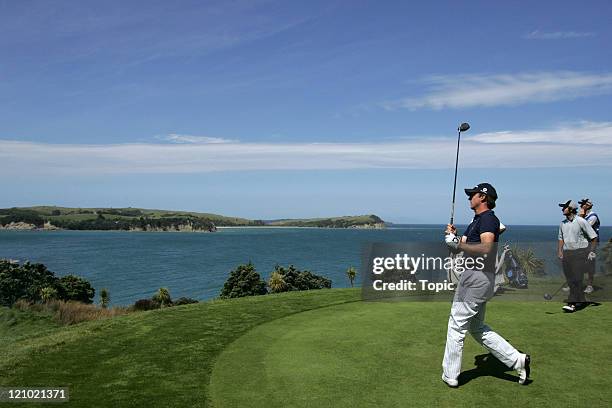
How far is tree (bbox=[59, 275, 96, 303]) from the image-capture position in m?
55.0

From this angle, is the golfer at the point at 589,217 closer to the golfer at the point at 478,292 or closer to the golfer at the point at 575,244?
the golfer at the point at 575,244

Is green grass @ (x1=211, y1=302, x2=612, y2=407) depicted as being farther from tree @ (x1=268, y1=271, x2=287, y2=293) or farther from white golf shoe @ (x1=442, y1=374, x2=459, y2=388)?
tree @ (x1=268, y1=271, x2=287, y2=293)

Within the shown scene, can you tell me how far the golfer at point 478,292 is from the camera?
286 inches

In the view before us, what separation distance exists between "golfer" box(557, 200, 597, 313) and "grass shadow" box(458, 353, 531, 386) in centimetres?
550

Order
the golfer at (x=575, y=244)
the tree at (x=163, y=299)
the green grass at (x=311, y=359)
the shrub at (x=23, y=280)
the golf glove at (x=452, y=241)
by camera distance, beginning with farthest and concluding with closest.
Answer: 1. the shrub at (x=23, y=280)
2. the tree at (x=163, y=299)
3. the golfer at (x=575, y=244)
4. the golf glove at (x=452, y=241)
5. the green grass at (x=311, y=359)

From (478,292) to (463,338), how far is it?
0.73 m

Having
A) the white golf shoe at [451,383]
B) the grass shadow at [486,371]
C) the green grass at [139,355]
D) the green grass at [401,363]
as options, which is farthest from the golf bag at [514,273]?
→ the white golf shoe at [451,383]

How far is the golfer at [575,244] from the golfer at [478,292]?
634 centimetres

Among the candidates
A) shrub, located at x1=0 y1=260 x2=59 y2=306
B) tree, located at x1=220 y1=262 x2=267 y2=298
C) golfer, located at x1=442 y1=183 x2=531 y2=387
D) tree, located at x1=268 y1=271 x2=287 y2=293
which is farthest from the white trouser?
shrub, located at x1=0 y1=260 x2=59 y2=306

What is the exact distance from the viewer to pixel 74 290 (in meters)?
55.8

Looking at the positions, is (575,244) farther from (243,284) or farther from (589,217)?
(243,284)

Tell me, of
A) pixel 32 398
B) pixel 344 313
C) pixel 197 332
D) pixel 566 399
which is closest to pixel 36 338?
pixel 197 332

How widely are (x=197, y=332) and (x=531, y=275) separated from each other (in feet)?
41.3

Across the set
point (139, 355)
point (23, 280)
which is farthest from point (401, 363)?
point (23, 280)
